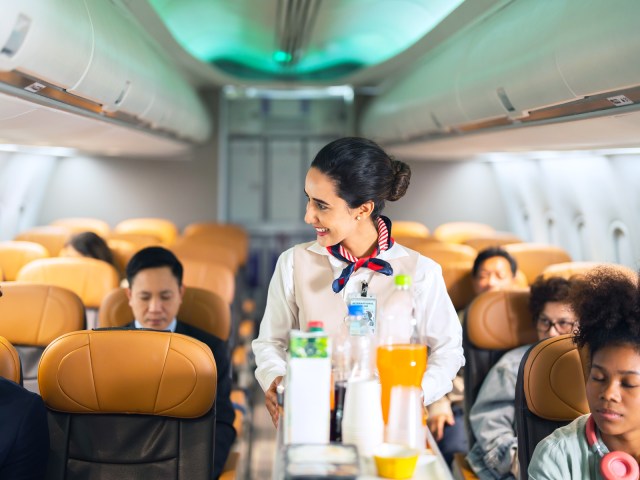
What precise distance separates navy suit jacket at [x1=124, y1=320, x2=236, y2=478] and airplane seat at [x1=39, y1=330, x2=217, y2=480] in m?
0.45

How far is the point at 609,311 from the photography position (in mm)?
2629

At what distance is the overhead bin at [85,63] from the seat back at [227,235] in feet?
4.85

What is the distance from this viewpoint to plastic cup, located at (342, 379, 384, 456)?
7.27ft

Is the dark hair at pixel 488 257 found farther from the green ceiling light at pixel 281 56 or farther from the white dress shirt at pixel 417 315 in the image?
the green ceiling light at pixel 281 56

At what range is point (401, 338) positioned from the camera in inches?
101

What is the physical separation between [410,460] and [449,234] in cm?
754

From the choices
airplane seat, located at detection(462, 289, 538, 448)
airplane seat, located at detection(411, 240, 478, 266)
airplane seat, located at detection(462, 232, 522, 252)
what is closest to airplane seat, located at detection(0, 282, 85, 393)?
airplane seat, located at detection(462, 289, 538, 448)

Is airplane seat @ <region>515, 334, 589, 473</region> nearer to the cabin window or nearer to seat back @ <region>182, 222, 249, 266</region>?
the cabin window

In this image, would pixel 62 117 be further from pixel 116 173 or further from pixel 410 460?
pixel 116 173

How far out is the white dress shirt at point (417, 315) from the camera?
2.86 meters

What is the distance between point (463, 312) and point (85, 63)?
250cm

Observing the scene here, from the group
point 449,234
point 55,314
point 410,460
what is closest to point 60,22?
point 55,314

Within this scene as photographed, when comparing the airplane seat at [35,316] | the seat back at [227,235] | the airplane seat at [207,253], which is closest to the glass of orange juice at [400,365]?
the airplane seat at [35,316]

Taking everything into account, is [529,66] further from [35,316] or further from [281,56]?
[281,56]
